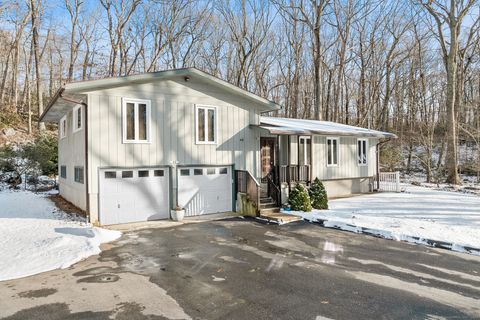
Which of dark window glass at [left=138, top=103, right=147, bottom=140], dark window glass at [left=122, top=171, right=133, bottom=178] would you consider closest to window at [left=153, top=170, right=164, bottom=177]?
dark window glass at [left=122, top=171, right=133, bottom=178]

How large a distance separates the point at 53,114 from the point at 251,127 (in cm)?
925

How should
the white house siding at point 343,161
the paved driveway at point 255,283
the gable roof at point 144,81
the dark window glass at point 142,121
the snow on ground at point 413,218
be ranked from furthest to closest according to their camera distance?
the white house siding at point 343,161, the dark window glass at point 142,121, the gable roof at point 144,81, the snow on ground at point 413,218, the paved driveway at point 255,283

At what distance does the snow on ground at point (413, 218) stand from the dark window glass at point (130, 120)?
6.50 metres

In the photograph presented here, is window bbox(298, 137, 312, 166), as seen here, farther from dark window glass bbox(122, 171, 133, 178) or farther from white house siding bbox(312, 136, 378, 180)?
dark window glass bbox(122, 171, 133, 178)

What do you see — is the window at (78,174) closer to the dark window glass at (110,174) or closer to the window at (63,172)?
the dark window glass at (110,174)

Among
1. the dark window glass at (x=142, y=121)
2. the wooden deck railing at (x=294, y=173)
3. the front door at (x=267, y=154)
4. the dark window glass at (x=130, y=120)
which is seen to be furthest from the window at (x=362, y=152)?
the dark window glass at (x=130, y=120)

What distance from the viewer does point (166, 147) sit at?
1128 cm

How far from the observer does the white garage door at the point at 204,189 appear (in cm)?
1170

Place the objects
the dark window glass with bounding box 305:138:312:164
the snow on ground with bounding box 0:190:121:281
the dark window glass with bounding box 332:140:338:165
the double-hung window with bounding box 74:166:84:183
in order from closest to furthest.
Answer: the snow on ground with bounding box 0:190:121:281, the double-hung window with bounding box 74:166:84:183, the dark window glass with bounding box 305:138:312:164, the dark window glass with bounding box 332:140:338:165

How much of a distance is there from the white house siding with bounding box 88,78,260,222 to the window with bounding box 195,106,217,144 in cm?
18

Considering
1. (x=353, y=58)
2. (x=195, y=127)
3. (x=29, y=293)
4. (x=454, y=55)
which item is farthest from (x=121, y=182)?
(x=353, y=58)

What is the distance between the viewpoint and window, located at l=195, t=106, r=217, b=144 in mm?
11977

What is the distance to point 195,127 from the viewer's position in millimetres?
11898

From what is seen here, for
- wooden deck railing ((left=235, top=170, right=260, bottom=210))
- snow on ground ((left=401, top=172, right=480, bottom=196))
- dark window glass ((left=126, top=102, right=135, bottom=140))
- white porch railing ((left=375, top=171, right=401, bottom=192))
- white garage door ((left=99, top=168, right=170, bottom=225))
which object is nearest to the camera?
white garage door ((left=99, top=168, right=170, bottom=225))
